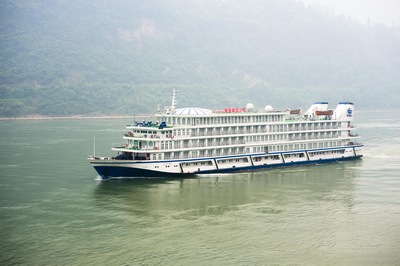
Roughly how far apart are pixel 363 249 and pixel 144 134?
81.0 feet

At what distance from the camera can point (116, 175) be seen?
145 ft

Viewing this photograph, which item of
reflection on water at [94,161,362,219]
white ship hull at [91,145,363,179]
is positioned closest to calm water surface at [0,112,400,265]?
reflection on water at [94,161,362,219]

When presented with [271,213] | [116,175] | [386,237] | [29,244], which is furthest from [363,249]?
[116,175]

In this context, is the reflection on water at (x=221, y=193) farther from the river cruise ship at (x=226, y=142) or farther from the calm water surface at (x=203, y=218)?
the river cruise ship at (x=226, y=142)

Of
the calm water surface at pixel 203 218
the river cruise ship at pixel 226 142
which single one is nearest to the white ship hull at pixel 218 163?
the river cruise ship at pixel 226 142

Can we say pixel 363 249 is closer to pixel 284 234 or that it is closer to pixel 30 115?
pixel 284 234

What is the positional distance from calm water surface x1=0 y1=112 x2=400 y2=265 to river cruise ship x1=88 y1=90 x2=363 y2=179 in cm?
161

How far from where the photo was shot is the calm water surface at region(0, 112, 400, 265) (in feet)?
88.3

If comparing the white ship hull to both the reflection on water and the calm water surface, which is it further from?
the calm water surface

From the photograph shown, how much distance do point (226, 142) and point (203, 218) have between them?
56.1 ft

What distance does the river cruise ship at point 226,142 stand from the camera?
4481 centimetres

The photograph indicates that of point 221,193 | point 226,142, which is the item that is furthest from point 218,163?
point 221,193

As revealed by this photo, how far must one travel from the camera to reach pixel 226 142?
49.7 m

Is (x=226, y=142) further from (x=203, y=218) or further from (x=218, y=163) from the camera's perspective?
(x=203, y=218)
